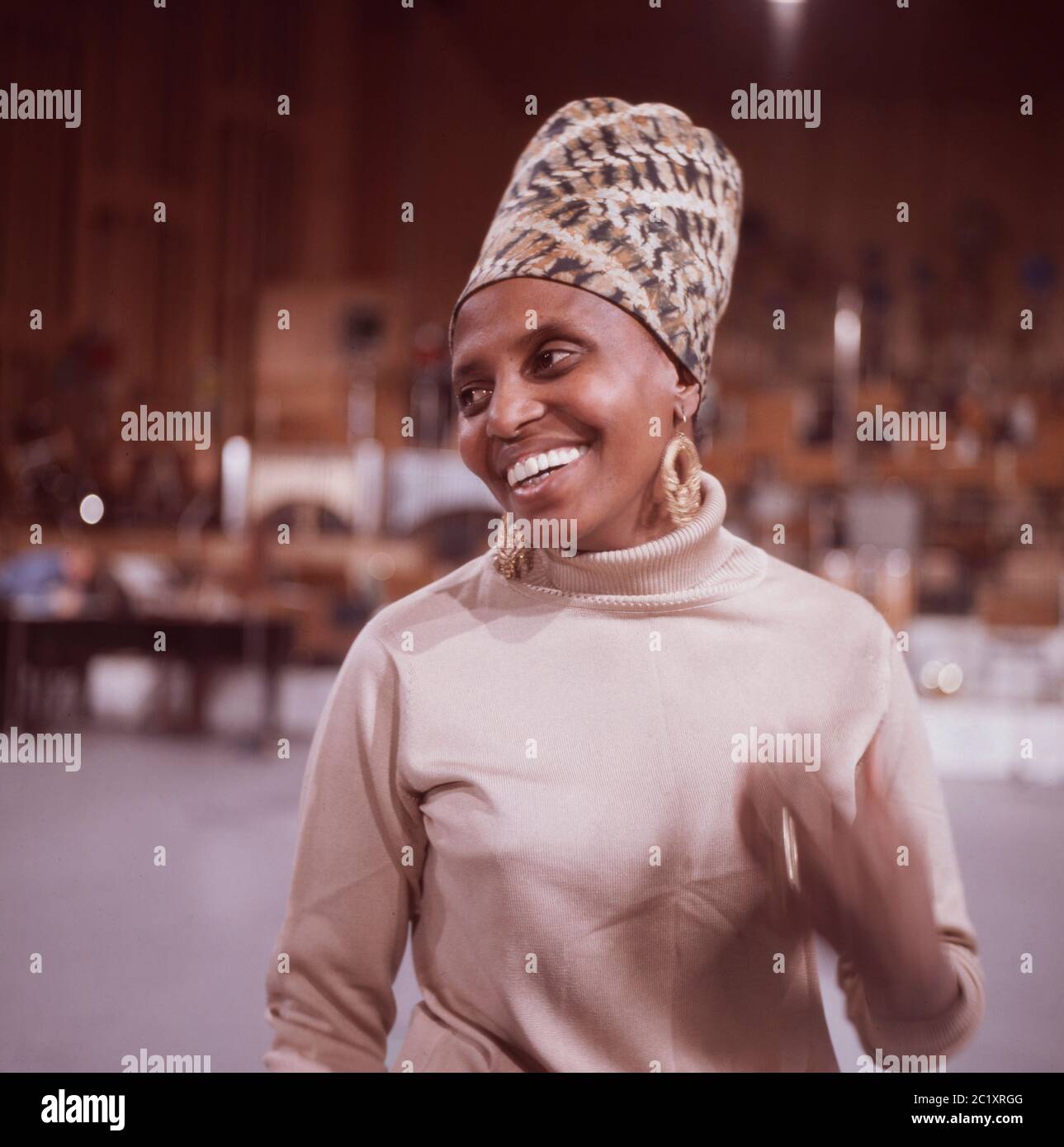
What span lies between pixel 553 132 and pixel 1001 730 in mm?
4712

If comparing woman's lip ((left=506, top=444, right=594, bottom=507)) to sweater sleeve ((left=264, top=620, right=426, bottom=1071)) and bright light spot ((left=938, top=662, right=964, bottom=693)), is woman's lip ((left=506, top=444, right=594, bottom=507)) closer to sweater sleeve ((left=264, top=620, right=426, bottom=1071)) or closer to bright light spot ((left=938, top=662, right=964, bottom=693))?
sweater sleeve ((left=264, top=620, right=426, bottom=1071))

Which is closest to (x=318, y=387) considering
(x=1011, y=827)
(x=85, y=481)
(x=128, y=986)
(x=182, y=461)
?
(x=182, y=461)

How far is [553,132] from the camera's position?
0.95 metres

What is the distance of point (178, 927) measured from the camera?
1671 millimetres

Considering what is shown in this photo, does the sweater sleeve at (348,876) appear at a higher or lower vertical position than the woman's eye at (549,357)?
lower

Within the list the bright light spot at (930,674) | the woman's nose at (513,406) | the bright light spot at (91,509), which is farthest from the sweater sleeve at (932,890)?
the bright light spot at (91,509)

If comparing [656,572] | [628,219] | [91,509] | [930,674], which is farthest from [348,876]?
[930,674]

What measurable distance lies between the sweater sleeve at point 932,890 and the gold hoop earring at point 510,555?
345mm

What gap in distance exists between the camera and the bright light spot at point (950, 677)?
5672 mm

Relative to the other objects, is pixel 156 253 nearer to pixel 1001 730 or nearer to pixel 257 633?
pixel 257 633

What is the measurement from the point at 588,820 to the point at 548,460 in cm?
30

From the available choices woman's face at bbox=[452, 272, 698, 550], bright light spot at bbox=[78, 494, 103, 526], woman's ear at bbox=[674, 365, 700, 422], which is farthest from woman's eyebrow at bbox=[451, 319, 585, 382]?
bright light spot at bbox=[78, 494, 103, 526]

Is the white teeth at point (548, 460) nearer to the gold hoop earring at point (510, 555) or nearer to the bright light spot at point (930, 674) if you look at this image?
the gold hoop earring at point (510, 555)

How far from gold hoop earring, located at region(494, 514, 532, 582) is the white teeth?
0.09 m
